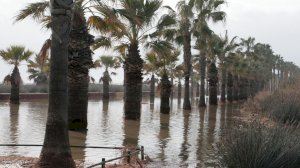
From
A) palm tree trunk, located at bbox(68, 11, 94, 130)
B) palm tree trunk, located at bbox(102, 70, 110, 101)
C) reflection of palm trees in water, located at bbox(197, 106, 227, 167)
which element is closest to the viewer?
reflection of palm trees in water, located at bbox(197, 106, 227, 167)

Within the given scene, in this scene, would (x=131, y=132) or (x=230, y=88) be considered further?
(x=230, y=88)

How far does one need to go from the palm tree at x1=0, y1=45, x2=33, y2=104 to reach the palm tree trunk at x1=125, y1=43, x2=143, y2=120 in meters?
13.9

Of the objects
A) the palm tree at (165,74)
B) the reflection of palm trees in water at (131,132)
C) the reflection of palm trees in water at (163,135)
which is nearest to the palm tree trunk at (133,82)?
the reflection of palm trees in water at (131,132)

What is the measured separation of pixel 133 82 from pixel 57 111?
51.6 feet

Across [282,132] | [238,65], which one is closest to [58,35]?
[282,132]

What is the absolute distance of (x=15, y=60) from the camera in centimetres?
3791

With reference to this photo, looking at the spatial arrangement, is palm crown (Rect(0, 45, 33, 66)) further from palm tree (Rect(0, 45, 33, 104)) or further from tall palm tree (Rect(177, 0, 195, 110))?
tall palm tree (Rect(177, 0, 195, 110))

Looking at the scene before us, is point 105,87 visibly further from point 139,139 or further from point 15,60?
point 139,139

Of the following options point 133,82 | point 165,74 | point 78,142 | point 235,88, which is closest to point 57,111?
point 78,142

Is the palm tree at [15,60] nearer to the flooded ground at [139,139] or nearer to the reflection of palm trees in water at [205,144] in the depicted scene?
the flooded ground at [139,139]

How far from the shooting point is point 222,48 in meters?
50.9

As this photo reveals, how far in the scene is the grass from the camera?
9.70m

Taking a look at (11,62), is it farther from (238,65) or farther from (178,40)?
(238,65)

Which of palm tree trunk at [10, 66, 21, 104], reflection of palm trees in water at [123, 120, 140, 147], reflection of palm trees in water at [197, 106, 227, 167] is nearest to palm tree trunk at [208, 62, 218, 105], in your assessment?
palm tree trunk at [10, 66, 21, 104]
